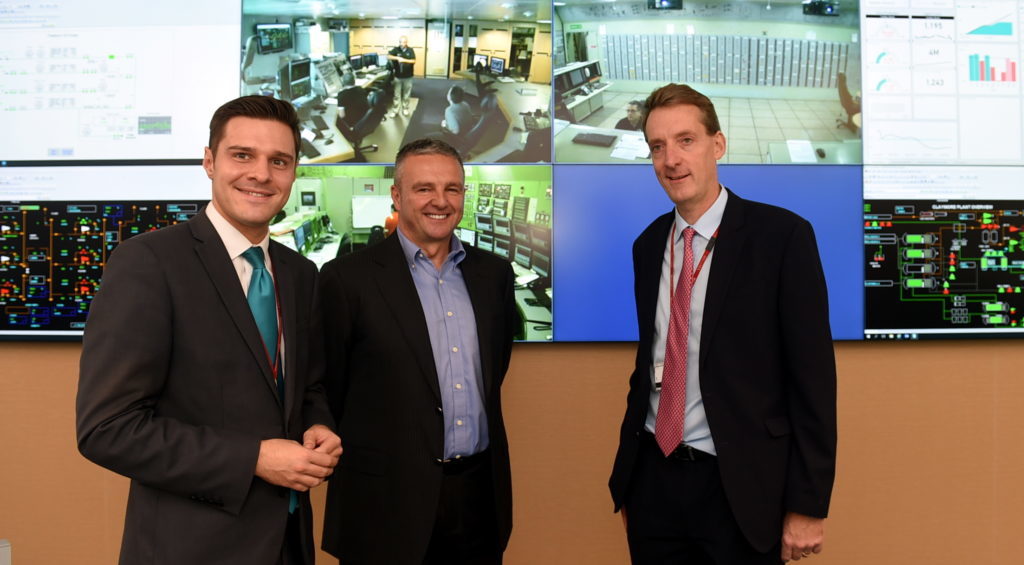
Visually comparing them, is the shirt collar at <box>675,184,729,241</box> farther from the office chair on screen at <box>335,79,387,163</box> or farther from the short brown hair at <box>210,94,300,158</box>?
the office chair on screen at <box>335,79,387,163</box>

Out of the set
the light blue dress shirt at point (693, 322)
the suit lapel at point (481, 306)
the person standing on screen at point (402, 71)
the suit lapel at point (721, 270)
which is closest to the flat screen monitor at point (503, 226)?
the person standing on screen at point (402, 71)

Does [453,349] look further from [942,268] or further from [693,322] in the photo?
[942,268]

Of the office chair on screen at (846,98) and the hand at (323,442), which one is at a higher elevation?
the office chair on screen at (846,98)

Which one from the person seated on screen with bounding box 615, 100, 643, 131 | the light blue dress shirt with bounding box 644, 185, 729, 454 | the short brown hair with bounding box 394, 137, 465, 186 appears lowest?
the light blue dress shirt with bounding box 644, 185, 729, 454

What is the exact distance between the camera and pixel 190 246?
1.48 m

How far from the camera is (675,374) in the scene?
6.04 feet

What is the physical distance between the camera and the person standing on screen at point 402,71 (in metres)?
3.08

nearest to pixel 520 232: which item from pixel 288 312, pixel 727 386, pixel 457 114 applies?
pixel 457 114

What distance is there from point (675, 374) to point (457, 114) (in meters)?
1.73

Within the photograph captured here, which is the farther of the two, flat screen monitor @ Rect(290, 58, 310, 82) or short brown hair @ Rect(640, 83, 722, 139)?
flat screen monitor @ Rect(290, 58, 310, 82)

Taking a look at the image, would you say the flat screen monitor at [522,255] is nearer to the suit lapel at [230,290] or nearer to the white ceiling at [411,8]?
the white ceiling at [411,8]

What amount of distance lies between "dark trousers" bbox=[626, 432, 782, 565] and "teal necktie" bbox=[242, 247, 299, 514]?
94 centimetres

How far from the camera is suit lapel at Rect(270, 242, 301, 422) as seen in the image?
60.9 inches

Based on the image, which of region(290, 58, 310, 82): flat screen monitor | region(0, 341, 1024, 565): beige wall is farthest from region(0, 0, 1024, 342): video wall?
region(0, 341, 1024, 565): beige wall
